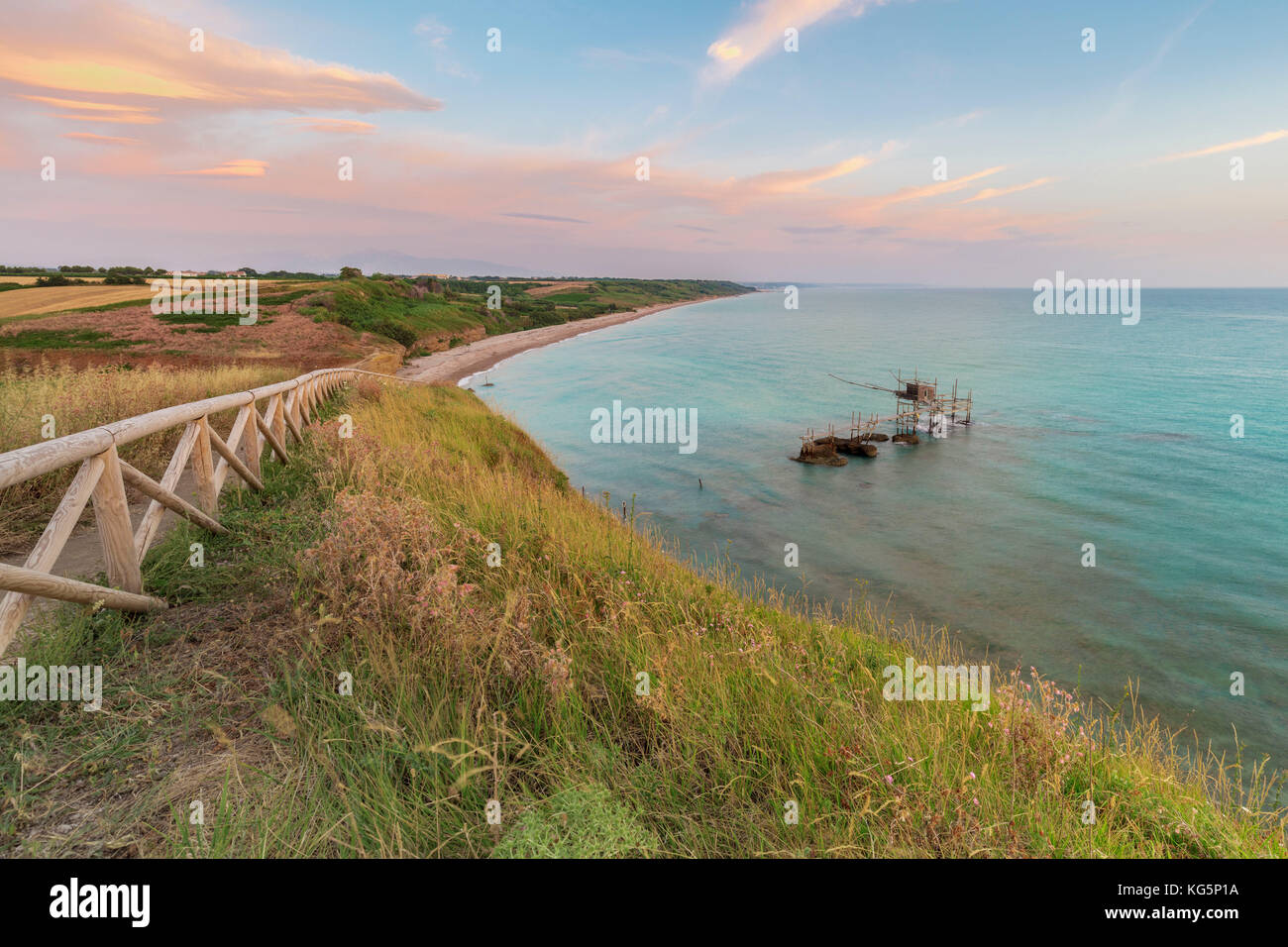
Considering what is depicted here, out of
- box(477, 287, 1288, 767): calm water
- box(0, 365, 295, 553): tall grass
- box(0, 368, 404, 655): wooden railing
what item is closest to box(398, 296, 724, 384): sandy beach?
box(477, 287, 1288, 767): calm water

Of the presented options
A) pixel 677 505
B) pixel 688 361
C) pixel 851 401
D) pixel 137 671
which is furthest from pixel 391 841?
pixel 688 361

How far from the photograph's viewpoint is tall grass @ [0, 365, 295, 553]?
587 centimetres

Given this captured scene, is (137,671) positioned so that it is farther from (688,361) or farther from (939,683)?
(688,361)

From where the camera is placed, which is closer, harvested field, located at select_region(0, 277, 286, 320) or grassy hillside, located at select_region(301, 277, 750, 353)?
harvested field, located at select_region(0, 277, 286, 320)

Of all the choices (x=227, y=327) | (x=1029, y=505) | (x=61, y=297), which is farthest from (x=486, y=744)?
(x=61, y=297)

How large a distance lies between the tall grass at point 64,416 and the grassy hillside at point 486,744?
2.17 meters

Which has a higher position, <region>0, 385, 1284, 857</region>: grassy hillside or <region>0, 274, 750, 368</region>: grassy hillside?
<region>0, 274, 750, 368</region>: grassy hillside

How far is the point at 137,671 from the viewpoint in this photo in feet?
11.7

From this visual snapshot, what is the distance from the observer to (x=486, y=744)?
300 cm

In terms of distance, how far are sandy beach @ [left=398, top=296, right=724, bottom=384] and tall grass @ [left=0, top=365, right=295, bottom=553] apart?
34426mm

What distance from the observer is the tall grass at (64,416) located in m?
5.87

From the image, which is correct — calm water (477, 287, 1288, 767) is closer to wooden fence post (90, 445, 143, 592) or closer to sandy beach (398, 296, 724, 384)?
sandy beach (398, 296, 724, 384)

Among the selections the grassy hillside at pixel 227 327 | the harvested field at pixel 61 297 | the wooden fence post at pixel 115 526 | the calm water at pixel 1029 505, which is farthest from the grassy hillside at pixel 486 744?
the harvested field at pixel 61 297

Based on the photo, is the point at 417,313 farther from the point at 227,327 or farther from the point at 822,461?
the point at 822,461
